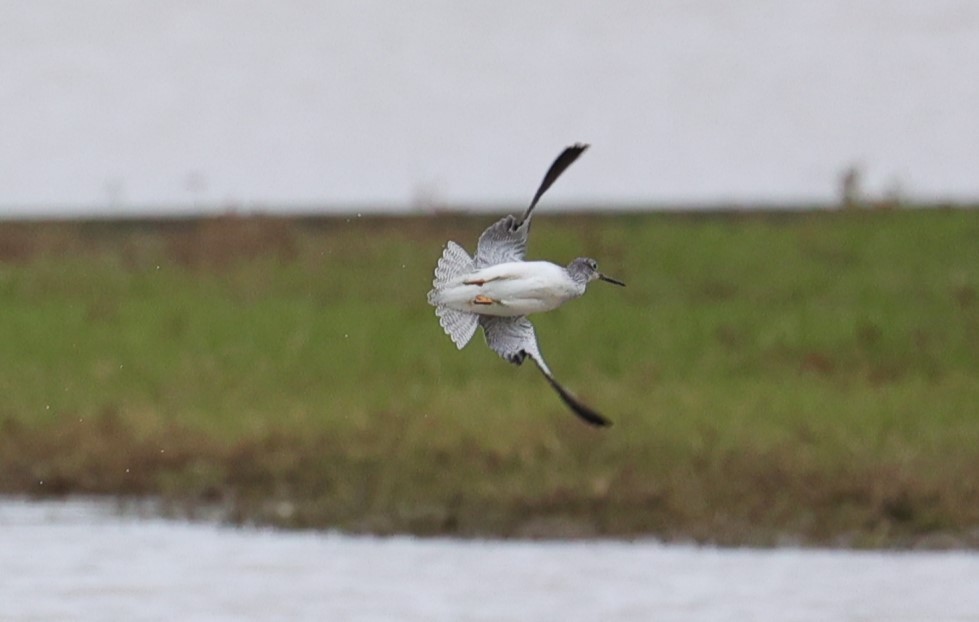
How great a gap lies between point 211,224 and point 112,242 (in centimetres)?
132

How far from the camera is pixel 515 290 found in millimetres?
5375

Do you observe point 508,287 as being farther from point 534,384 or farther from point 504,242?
point 534,384

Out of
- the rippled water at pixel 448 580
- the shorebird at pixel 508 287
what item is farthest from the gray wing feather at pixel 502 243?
the rippled water at pixel 448 580

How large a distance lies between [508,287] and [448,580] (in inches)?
276

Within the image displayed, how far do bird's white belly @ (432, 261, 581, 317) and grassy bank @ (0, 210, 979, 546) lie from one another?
23.2 ft

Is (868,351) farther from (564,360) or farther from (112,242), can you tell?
(112,242)

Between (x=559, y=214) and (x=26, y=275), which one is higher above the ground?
(x=559, y=214)

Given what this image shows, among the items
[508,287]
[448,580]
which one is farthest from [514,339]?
[448,580]

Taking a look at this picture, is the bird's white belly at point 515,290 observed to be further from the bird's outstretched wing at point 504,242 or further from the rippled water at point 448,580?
the rippled water at point 448,580

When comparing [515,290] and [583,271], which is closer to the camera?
[515,290]

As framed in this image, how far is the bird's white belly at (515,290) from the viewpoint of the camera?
17.6 feet

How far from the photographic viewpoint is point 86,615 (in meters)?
11.9

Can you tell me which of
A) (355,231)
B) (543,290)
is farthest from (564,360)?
(543,290)

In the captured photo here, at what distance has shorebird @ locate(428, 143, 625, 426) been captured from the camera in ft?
17.6
